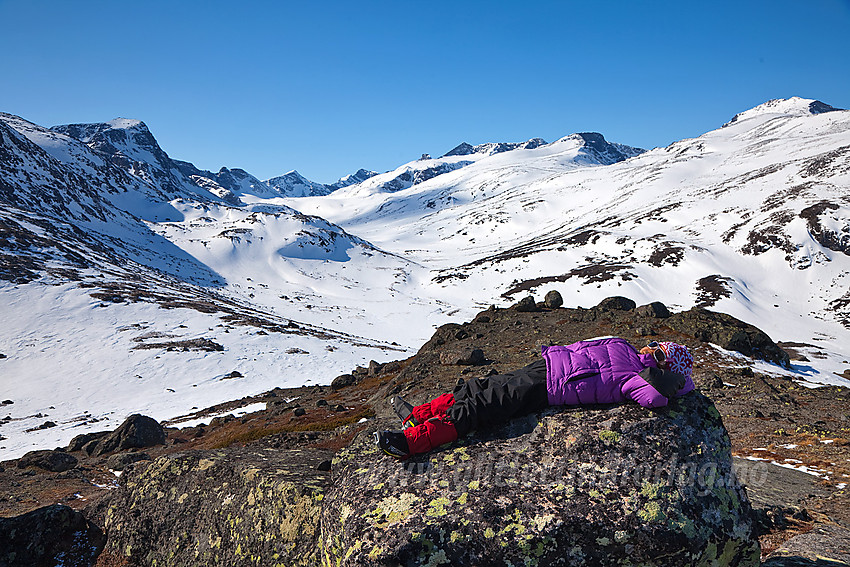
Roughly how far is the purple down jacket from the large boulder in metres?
0.20

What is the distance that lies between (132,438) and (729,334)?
34.2 m

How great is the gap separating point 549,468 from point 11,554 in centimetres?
893

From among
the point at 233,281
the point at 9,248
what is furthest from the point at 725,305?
the point at 9,248

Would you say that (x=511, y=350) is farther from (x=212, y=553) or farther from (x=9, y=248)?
(x=9, y=248)

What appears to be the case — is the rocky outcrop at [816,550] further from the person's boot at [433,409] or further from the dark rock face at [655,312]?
the dark rock face at [655,312]

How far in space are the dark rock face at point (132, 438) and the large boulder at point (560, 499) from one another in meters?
22.2

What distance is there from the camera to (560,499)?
533cm

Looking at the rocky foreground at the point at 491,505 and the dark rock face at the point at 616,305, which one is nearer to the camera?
the rocky foreground at the point at 491,505

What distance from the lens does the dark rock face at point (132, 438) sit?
74.0 ft

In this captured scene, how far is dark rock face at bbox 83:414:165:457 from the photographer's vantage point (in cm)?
2255

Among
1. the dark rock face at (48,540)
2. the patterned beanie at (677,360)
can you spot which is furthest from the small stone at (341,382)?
the patterned beanie at (677,360)

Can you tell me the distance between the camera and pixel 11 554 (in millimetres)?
7098

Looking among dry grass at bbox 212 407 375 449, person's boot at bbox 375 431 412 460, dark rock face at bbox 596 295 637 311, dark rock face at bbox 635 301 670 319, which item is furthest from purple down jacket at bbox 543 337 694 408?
dark rock face at bbox 596 295 637 311

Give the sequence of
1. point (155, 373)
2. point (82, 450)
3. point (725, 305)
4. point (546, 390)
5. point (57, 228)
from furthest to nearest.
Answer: point (57, 228) < point (725, 305) < point (155, 373) < point (82, 450) < point (546, 390)
